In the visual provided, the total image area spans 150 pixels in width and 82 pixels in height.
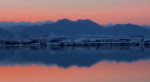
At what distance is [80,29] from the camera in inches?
5069

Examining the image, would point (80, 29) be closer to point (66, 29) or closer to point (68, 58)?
point (66, 29)

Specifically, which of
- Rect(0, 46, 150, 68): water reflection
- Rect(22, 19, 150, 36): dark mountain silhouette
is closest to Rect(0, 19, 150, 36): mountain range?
Rect(22, 19, 150, 36): dark mountain silhouette

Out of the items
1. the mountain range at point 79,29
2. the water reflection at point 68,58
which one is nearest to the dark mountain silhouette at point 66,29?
the mountain range at point 79,29

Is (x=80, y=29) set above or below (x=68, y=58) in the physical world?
above

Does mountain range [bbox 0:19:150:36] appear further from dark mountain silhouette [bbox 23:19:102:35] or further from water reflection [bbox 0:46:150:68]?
water reflection [bbox 0:46:150:68]

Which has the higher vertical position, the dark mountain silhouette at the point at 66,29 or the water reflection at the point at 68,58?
the dark mountain silhouette at the point at 66,29

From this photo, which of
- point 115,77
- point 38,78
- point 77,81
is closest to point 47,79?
point 38,78

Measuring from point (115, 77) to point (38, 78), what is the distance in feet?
8.49

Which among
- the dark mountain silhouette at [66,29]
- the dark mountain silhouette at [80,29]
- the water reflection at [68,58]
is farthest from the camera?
the dark mountain silhouette at [80,29]

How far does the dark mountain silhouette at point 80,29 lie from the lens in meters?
124

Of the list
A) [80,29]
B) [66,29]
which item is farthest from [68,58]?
[80,29]

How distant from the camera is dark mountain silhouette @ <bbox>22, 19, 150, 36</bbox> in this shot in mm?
124062

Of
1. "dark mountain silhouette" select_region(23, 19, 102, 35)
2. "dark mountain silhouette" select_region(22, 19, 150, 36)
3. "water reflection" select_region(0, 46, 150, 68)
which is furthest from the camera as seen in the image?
"dark mountain silhouette" select_region(22, 19, 150, 36)

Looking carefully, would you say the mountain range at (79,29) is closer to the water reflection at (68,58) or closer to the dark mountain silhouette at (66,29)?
the dark mountain silhouette at (66,29)
